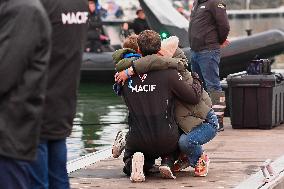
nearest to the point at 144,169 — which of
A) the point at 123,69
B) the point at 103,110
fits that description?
the point at 123,69

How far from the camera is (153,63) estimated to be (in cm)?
780

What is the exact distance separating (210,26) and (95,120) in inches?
171

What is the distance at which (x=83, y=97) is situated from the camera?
2016 centimetres

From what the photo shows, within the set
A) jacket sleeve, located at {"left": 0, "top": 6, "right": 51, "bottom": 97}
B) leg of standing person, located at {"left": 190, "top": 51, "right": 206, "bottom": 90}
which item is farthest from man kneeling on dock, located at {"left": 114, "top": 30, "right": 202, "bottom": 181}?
jacket sleeve, located at {"left": 0, "top": 6, "right": 51, "bottom": 97}

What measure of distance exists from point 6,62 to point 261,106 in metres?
7.82

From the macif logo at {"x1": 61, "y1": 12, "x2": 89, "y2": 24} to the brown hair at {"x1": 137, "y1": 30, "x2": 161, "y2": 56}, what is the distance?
2596mm

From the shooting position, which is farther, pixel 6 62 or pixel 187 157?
pixel 187 157

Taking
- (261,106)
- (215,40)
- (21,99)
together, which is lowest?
(261,106)

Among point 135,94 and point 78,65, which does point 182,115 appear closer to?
point 135,94

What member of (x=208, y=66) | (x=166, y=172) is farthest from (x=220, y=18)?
(x=166, y=172)

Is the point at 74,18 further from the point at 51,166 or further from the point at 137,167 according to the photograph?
the point at 137,167

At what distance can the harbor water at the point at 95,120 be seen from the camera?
39.1 ft

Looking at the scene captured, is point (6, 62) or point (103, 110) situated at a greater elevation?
point (6, 62)

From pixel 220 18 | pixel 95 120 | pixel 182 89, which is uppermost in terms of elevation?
pixel 220 18
